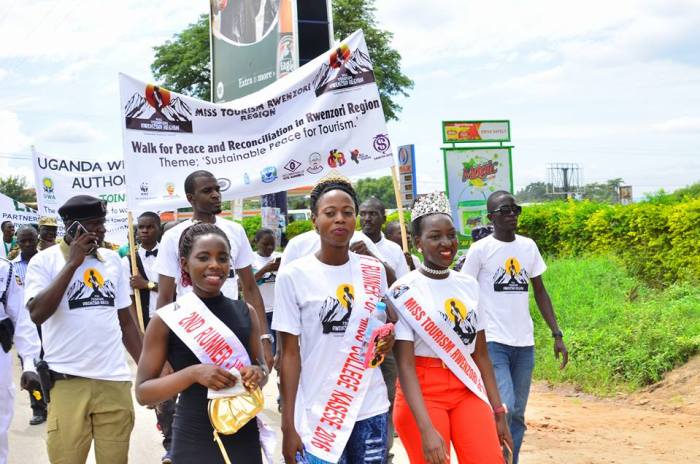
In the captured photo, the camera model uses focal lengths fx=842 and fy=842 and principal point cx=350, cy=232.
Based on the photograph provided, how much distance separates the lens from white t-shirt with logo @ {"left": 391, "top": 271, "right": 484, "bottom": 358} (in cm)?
404

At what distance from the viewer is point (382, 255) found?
6.48 metres

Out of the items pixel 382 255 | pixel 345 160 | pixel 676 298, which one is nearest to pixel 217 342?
pixel 382 255

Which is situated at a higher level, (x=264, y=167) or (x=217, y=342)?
(x=264, y=167)

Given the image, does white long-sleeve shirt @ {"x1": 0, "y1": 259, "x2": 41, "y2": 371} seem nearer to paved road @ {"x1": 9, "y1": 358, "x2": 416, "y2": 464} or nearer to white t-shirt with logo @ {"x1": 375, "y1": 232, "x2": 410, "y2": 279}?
paved road @ {"x1": 9, "y1": 358, "x2": 416, "y2": 464}

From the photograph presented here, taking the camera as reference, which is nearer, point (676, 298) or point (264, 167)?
point (264, 167)

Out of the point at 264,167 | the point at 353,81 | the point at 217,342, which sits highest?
the point at 353,81

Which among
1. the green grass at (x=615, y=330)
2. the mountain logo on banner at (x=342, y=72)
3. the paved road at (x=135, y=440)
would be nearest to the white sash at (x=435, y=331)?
the paved road at (x=135, y=440)

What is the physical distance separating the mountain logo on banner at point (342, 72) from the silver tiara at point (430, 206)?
329cm

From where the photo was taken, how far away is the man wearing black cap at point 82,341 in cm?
462

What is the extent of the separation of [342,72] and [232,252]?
2.68m

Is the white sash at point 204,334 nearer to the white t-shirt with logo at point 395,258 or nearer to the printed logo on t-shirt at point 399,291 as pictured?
the printed logo on t-shirt at point 399,291

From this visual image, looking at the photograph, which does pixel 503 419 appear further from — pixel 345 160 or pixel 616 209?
pixel 616 209

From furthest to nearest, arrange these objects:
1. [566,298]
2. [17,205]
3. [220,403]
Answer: [17,205]
[566,298]
[220,403]

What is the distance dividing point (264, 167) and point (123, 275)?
245 cm
